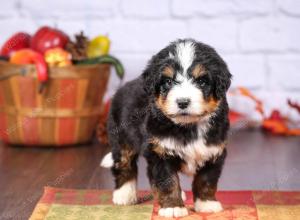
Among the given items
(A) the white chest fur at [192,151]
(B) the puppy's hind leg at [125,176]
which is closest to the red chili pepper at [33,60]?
(B) the puppy's hind leg at [125,176]

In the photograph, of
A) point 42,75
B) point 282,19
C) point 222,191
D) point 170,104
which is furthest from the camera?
point 282,19

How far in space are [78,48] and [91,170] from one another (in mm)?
896

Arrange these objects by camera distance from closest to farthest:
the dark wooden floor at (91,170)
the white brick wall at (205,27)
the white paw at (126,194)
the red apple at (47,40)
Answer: the white paw at (126,194) < the dark wooden floor at (91,170) < the red apple at (47,40) < the white brick wall at (205,27)

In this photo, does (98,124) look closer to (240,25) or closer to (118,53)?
(118,53)

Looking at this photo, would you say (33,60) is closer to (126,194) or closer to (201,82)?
(126,194)

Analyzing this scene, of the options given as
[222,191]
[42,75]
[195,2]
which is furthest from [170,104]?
[195,2]

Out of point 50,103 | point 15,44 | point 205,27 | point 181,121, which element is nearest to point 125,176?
point 181,121

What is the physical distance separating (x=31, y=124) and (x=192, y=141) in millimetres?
1664

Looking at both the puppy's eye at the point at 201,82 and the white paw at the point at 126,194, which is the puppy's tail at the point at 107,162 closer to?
the white paw at the point at 126,194

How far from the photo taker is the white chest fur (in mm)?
2621

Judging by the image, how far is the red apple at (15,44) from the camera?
4.19 meters

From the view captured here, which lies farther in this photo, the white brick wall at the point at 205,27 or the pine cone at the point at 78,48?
the white brick wall at the point at 205,27

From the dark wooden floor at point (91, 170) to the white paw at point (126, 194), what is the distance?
322 mm

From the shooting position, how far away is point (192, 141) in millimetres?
2633
